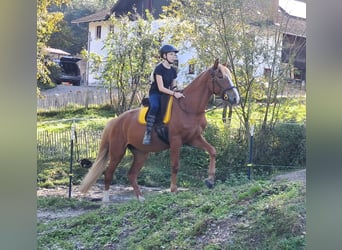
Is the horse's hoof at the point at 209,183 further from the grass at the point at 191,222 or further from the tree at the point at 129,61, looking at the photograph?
the tree at the point at 129,61

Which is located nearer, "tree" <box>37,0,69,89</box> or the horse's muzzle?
"tree" <box>37,0,69,89</box>

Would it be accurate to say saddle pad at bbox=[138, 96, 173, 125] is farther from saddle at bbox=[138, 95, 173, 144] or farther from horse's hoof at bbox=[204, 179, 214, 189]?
horse's hoof at bbox=[204, 179, 214, 189]

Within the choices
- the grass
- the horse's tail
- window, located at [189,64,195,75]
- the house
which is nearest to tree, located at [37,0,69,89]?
the house

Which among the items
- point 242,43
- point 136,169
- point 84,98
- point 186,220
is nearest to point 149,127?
point 136,169

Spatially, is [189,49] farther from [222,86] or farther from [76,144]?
[76,144]

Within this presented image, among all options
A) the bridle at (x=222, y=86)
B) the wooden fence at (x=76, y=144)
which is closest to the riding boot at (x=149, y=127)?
the wooden fence at (x=76, y=144)

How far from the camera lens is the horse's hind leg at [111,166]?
4.88 meters

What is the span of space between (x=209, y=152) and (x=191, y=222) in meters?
0.65

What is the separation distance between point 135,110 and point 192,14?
102cm

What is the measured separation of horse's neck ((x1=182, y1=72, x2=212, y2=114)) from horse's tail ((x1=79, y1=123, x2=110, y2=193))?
2.57 feet

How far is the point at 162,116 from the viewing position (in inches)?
194

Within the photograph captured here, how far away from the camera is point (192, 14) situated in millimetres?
4934

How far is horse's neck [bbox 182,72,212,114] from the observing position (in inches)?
195
